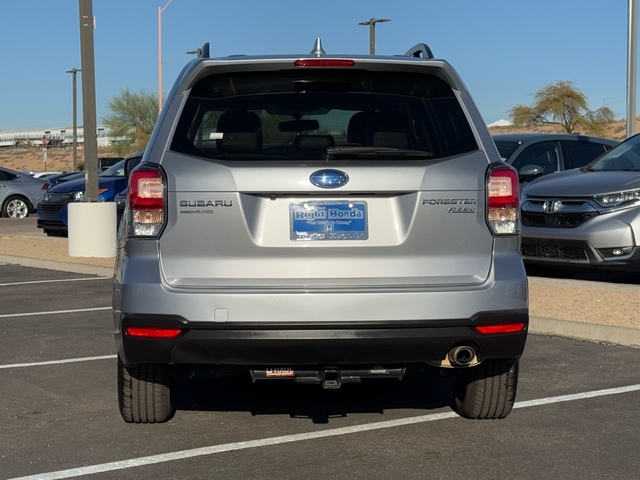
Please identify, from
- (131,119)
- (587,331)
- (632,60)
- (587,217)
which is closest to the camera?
(587,331)

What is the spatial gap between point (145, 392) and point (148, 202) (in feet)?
3.85

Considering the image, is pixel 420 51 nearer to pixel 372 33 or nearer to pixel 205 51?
pixel 205 51

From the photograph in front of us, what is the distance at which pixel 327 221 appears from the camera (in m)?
5.12

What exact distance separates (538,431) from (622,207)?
5873 millimetres

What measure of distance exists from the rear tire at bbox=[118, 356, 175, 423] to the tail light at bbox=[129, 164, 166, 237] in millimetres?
818

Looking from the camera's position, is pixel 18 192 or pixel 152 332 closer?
pixel 152 332

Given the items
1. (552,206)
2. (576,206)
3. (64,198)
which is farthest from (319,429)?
(64,198)

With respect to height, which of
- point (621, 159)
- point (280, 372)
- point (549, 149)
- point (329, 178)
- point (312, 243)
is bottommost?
point (280, 372)

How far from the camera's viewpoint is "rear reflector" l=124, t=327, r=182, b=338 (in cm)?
509

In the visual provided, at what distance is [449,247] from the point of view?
5.19 meters

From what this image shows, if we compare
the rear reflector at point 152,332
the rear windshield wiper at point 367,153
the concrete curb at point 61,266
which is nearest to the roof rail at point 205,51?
the rear windshield wiper at point 367,153

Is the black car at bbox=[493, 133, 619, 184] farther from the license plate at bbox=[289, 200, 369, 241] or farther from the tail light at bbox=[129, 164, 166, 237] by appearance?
the tail light at bbox=[129, 164, 166, 237]

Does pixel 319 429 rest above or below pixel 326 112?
below

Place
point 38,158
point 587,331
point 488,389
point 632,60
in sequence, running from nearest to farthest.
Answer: point 488,389 < point 587,331 < point 632,60 < point 38,158
